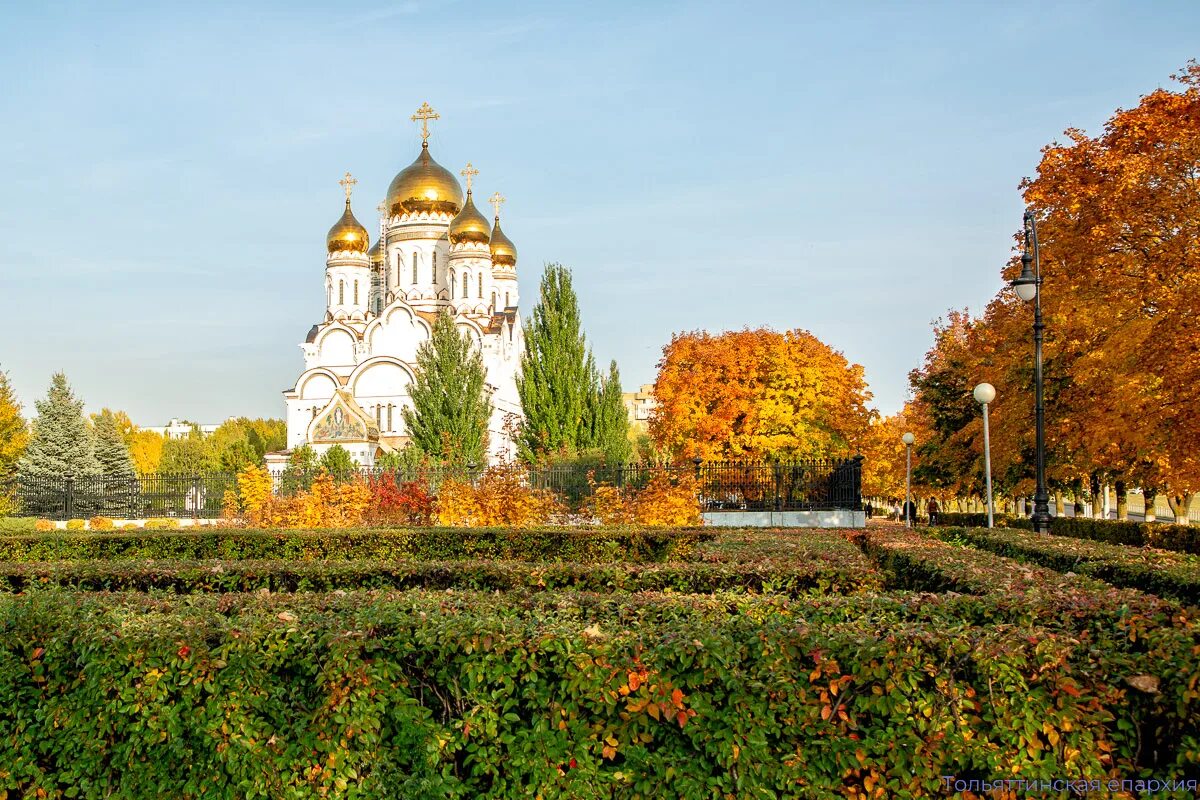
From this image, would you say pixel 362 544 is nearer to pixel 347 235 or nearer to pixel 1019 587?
pixel 1019 587

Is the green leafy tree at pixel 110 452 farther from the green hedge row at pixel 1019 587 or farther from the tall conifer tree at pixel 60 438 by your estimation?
the green hedge row at pixel 1019 587

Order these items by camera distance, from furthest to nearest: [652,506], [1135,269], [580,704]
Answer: [652,506], [1135,269], [580,704]

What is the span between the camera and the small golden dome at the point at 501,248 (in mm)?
57562

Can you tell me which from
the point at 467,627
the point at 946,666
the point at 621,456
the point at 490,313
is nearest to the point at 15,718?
the point at 467,627

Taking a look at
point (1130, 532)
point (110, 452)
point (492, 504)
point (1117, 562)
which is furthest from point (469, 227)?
point (1117, 562)

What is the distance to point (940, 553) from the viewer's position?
8.83 metres

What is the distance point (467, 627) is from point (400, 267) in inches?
2081

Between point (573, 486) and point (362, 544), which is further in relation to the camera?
point (573, 486)

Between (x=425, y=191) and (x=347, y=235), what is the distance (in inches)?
221

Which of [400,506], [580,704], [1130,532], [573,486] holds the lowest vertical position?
[1130,532]

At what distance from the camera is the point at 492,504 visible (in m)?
18.5

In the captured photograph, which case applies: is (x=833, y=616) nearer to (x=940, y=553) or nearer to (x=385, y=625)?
(x=385, y=625)

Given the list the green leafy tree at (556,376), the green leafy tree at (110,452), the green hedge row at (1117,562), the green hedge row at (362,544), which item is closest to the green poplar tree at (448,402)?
the green leafy tree at (556,376)

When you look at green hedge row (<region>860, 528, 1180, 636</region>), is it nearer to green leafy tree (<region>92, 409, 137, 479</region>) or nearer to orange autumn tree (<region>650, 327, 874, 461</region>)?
orange autumn tree (<region>650, 327, 874, 461</region>)
